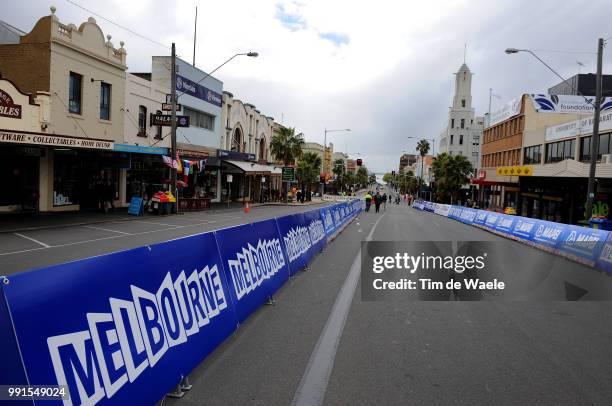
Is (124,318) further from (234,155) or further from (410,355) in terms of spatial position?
(234,155)

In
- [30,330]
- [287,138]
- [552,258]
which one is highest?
[287,138]

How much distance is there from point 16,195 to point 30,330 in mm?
22394

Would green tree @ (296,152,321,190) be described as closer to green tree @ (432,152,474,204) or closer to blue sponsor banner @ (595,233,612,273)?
green tree @ (432,152,474,204)

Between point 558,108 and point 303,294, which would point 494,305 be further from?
point 558,108

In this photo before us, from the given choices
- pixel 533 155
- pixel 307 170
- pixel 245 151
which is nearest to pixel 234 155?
pixel 245 151

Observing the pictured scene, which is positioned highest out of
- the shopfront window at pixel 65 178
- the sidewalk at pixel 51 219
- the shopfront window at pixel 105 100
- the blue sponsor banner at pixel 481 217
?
the shopfront window at pixel 105 100

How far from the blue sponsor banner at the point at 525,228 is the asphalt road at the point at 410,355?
33.9 ft

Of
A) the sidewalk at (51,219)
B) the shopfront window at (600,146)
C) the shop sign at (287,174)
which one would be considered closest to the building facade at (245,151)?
the shop sign at (287,174)

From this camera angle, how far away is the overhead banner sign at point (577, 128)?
3170cm

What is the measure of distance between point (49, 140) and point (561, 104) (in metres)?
47.1

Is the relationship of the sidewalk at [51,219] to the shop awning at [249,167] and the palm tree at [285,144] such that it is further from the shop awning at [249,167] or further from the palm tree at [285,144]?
the palm tree at [285,144]

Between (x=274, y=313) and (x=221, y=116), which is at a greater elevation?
(x=221, y=116)

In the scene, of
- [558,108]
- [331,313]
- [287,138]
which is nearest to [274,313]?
[331,313]

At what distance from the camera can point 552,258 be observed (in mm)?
14617
